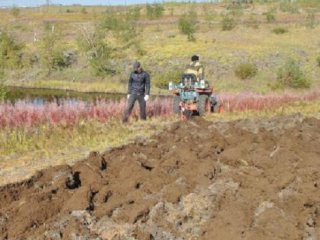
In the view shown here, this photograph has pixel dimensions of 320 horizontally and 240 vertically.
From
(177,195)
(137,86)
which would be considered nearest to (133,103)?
(137,86)

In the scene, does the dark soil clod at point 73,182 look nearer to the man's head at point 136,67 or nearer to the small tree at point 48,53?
the man's head at point 136,67

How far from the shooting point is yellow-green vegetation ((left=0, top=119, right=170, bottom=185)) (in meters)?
12.7

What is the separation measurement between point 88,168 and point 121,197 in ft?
6.53

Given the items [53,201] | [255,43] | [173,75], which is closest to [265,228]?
[53,201]

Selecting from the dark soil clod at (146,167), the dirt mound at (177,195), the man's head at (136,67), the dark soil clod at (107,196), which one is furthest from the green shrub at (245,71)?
the dark soil clod at (107,196)

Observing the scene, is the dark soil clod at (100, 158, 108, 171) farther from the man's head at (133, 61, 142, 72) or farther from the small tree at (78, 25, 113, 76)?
the small tree at (78, 25, 113, 76)

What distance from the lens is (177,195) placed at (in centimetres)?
874

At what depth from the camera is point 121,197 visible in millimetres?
8781

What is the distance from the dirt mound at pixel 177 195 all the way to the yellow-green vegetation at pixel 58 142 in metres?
1.20

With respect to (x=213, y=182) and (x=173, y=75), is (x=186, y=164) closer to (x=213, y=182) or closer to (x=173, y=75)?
(x=213, y=182)

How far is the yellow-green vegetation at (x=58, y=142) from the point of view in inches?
500

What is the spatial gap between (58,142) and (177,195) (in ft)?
21.8

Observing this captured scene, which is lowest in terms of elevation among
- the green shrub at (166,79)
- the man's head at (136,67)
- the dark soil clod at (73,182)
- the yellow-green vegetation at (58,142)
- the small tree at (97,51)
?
the green shrub at (166,79)

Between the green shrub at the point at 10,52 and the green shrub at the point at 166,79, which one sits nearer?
the green shrub at the point at 166,79
